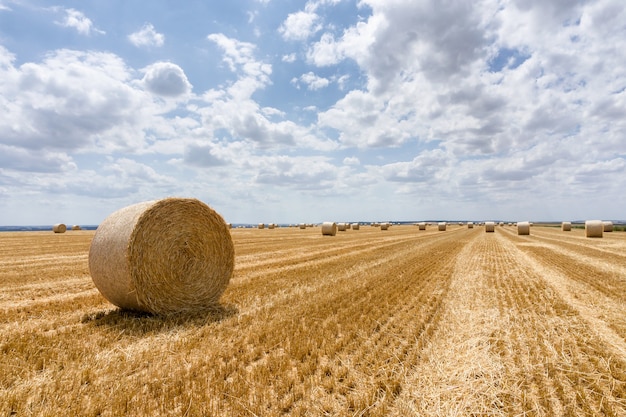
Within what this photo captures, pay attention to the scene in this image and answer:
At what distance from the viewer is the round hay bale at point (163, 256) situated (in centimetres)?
663

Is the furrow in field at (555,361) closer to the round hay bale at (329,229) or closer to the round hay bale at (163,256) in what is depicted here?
the round hay bale at (163,256)

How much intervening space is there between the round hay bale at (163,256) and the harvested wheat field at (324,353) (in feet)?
1.57

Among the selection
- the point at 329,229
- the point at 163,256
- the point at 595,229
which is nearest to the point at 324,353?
the point at 163,256

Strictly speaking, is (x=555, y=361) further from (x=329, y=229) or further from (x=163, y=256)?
(x=329, y=229)

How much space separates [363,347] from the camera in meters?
4.99

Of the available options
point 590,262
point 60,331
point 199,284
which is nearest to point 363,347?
point 199,284

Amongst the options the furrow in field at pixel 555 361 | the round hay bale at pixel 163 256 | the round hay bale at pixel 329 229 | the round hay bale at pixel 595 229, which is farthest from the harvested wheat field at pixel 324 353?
the round hay bale at pixel 595 229

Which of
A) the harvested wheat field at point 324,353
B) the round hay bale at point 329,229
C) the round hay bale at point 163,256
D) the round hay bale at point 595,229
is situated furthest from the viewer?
the round hay bale at point 329,229

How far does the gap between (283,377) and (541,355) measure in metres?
3.66

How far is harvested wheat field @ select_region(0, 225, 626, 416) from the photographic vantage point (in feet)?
11.5

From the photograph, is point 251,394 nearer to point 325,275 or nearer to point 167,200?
point 167,200

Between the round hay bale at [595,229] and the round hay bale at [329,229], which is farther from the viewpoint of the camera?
the round hay bale at [329,229]

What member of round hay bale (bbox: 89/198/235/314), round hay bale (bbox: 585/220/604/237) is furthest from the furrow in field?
round hay bale (bbox: 585/220/604/237)

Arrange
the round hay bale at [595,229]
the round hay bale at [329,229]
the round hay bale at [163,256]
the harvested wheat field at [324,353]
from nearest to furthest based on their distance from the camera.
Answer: the harvested wheat field at [324,353]
the round hay bale at [163,256]
the round hay bale at [595,229]
the round hay bale at [329,229]
